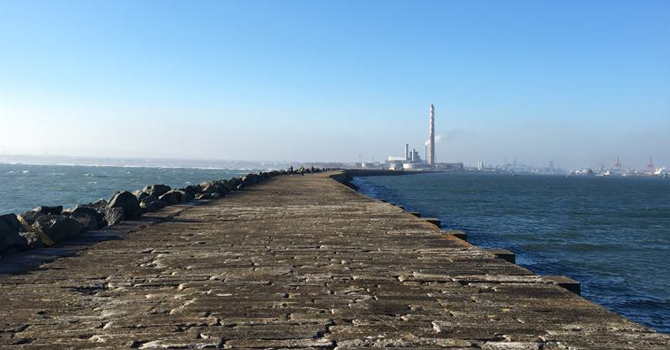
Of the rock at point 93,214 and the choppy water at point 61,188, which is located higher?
the rock at point 93,214

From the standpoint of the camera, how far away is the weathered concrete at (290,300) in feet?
10.8

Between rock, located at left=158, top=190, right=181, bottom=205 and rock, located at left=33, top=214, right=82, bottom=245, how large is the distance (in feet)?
18.1

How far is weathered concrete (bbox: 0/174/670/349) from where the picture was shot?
3283 millimetres

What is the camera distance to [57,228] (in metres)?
7.05

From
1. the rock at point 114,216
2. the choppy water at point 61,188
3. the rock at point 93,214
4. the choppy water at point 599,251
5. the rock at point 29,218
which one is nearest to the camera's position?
the rock at point 29,218

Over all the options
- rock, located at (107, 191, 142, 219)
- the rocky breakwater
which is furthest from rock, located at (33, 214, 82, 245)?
rock, located at (107, 191, 142, 219)

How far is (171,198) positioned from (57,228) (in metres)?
6.63

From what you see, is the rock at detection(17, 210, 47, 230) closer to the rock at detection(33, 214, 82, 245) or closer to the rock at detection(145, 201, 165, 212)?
the rock at detection(33, 214, 82, 245)

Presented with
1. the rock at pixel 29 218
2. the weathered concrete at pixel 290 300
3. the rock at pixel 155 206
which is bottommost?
the weathered concrete at pixel 290 300

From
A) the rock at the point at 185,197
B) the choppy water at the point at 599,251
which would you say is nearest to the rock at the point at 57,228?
the rock at the point at 185,197

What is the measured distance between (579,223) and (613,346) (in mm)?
25689

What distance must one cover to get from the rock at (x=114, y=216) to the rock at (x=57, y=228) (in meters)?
1.33

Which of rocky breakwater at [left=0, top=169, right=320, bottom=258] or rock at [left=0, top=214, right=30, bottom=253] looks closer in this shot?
rock at [left=0, top=214, right=30, bottom=253]

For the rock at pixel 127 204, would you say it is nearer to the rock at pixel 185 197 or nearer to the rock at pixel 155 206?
the rock at pixel 155 206
